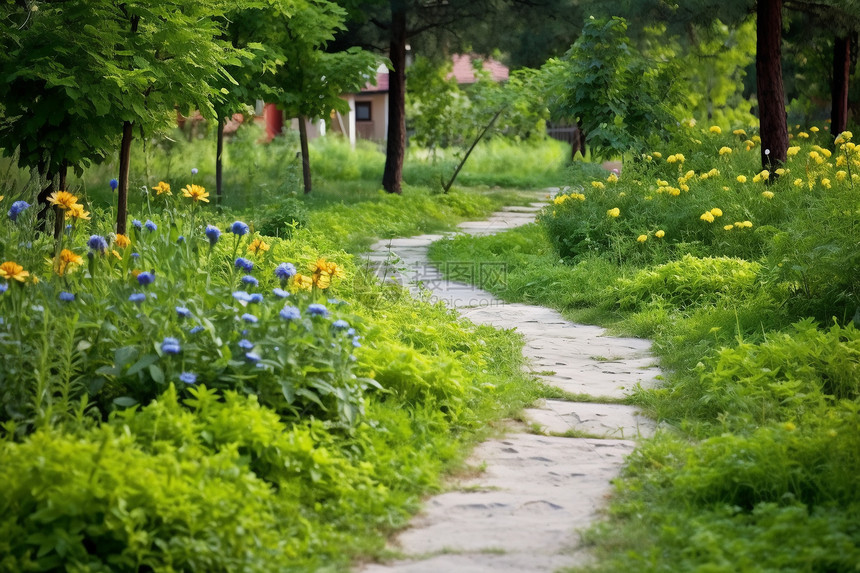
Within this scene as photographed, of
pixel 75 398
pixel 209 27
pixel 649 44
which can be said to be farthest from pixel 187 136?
pixel 75 398

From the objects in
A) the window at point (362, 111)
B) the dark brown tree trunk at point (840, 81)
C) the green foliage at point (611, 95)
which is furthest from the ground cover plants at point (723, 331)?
the window at point (362, 111)

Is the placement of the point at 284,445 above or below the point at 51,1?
below

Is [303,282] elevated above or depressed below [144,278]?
below

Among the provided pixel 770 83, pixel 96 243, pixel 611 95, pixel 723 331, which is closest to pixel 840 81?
pixel 770 83

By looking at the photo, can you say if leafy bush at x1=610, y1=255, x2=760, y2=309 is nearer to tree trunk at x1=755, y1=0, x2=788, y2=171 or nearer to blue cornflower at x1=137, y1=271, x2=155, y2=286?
tree trunk at x1=755, y1=0, x2=788, y2=171

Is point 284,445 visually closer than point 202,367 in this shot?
Yes

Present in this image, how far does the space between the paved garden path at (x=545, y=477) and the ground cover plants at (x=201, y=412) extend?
16 cm

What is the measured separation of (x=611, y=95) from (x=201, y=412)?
929cm

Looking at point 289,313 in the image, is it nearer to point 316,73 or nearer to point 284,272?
point 284,272

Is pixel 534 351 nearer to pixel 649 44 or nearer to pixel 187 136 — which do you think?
pixel 649 44

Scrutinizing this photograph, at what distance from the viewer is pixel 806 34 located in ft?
52.0

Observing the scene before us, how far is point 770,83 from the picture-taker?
36.4 ft

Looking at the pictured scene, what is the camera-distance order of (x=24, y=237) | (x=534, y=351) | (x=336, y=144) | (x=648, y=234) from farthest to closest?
(x=336, y=144) < (x=648, y=234) < (x=534, y=351) < (x=24, y=237)

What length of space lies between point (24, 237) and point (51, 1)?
238 cm
